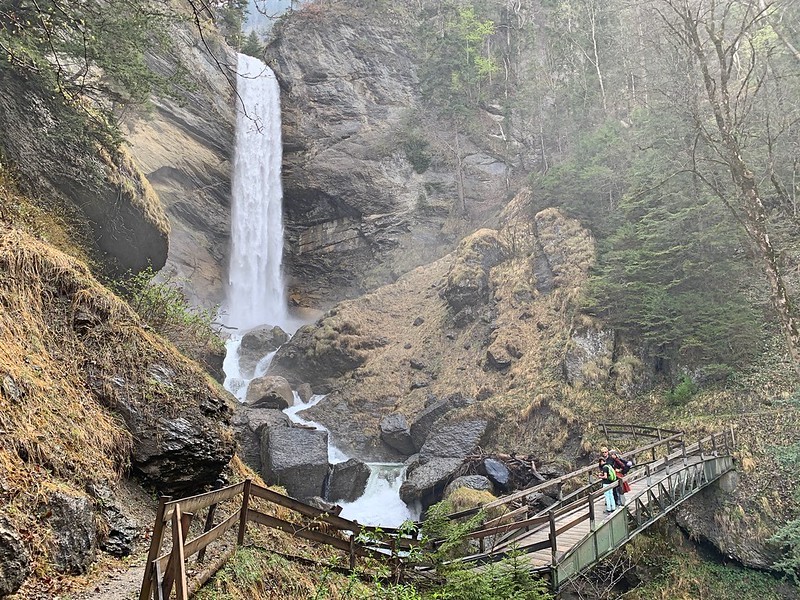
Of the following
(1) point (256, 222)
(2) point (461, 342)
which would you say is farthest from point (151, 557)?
(1) point (256, 222)

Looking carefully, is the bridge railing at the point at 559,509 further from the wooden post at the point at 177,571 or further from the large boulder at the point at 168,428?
the wooden post at the point at 177,571

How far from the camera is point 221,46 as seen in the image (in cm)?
3366

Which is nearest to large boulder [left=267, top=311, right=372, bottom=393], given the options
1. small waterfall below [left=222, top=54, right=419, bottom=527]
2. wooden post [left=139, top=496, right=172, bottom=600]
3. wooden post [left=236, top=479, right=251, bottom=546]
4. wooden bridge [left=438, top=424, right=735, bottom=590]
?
small waterfall below [left=222, top=54, right=419, bottom=527]

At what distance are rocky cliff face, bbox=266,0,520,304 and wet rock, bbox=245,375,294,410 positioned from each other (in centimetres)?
1165

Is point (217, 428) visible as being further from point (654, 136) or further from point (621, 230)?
point (654, 136)

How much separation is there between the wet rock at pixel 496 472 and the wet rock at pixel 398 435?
4.10 metres

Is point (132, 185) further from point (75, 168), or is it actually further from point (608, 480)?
point (608, 480)

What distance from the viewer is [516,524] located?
8.08 m

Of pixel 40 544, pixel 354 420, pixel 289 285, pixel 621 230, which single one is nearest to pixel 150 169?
pixel 289 285

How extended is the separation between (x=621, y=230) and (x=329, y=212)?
839 inches

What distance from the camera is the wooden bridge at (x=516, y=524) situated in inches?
131

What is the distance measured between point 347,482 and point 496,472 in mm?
4500

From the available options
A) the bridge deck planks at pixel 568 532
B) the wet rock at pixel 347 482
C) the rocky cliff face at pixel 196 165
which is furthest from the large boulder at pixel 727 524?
the rocky cliff face at pixel 196 165

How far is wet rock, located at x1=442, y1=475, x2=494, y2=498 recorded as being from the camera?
13289mm
